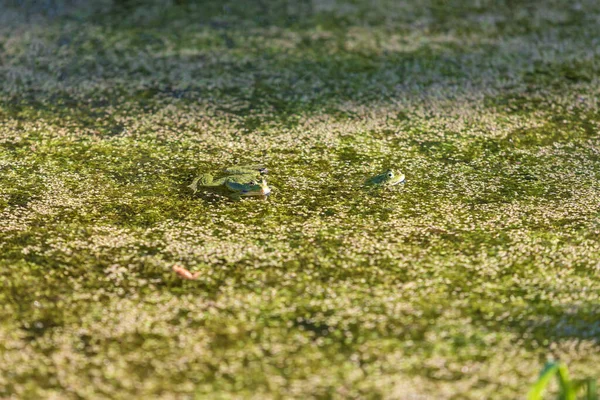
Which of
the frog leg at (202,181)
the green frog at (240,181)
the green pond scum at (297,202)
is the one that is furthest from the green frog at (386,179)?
the frog leg at (202,181)

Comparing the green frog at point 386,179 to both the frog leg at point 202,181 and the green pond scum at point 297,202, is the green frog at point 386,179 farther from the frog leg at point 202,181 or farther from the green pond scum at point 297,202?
the frog leg at point 202,181

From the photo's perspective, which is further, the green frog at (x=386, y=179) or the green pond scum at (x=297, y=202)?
the green frog at (x=386, y=179)

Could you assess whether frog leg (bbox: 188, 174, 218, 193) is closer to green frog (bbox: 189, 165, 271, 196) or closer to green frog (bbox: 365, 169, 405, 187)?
green frog (bbox: 189, 165, 271, 196)

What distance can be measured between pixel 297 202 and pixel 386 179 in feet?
0.68

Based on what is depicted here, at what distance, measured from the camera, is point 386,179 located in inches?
63.0

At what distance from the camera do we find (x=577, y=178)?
164 centimetres

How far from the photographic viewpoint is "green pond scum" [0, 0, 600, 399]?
42.7 inches

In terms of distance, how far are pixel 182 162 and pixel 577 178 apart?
0.87 meters

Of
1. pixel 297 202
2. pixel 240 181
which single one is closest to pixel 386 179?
pixel 297 202

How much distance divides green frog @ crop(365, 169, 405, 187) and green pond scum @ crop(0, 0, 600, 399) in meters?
0.02

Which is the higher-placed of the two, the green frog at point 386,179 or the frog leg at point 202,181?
the green frog at point 386,179

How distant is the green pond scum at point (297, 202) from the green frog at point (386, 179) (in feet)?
0.08

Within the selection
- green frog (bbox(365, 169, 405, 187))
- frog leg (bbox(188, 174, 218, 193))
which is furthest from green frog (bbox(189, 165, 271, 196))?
green frog (bbox(365, 169, 405, 187))

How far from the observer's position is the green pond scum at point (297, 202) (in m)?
1.08
